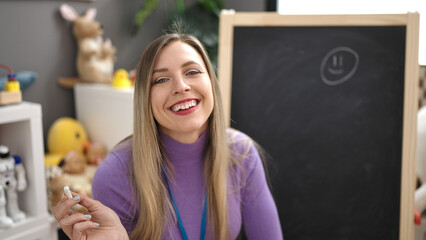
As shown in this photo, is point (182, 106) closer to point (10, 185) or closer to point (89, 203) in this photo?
point (89, 203)

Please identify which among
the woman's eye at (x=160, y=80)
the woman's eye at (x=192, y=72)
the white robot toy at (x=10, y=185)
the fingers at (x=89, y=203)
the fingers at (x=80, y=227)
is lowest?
the white robot toy at (x=10, y=185)

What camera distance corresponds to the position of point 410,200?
1.24m

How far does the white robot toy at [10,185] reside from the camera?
1.40 m

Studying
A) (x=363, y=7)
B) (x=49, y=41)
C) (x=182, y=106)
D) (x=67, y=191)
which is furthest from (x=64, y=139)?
(x=363, y=7)

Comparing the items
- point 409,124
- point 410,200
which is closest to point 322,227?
point 410,200

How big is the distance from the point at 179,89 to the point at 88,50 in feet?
4.17

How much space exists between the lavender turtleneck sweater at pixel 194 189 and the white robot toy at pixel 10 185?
0.64 meters

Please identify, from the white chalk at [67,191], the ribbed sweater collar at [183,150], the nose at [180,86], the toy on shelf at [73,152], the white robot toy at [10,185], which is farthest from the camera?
the toy on shelf at [73,152]

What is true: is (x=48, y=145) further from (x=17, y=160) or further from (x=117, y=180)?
(x=117, y=180)

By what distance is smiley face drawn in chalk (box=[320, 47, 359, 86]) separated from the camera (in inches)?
51.5

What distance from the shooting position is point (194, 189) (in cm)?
105

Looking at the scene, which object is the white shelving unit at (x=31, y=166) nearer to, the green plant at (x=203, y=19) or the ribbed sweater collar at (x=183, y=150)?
the ribbed sweater collar at (x=183, y=150)

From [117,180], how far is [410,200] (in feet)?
3.08

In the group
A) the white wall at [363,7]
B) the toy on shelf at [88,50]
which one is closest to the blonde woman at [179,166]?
the toy on shelf at [88,50]
